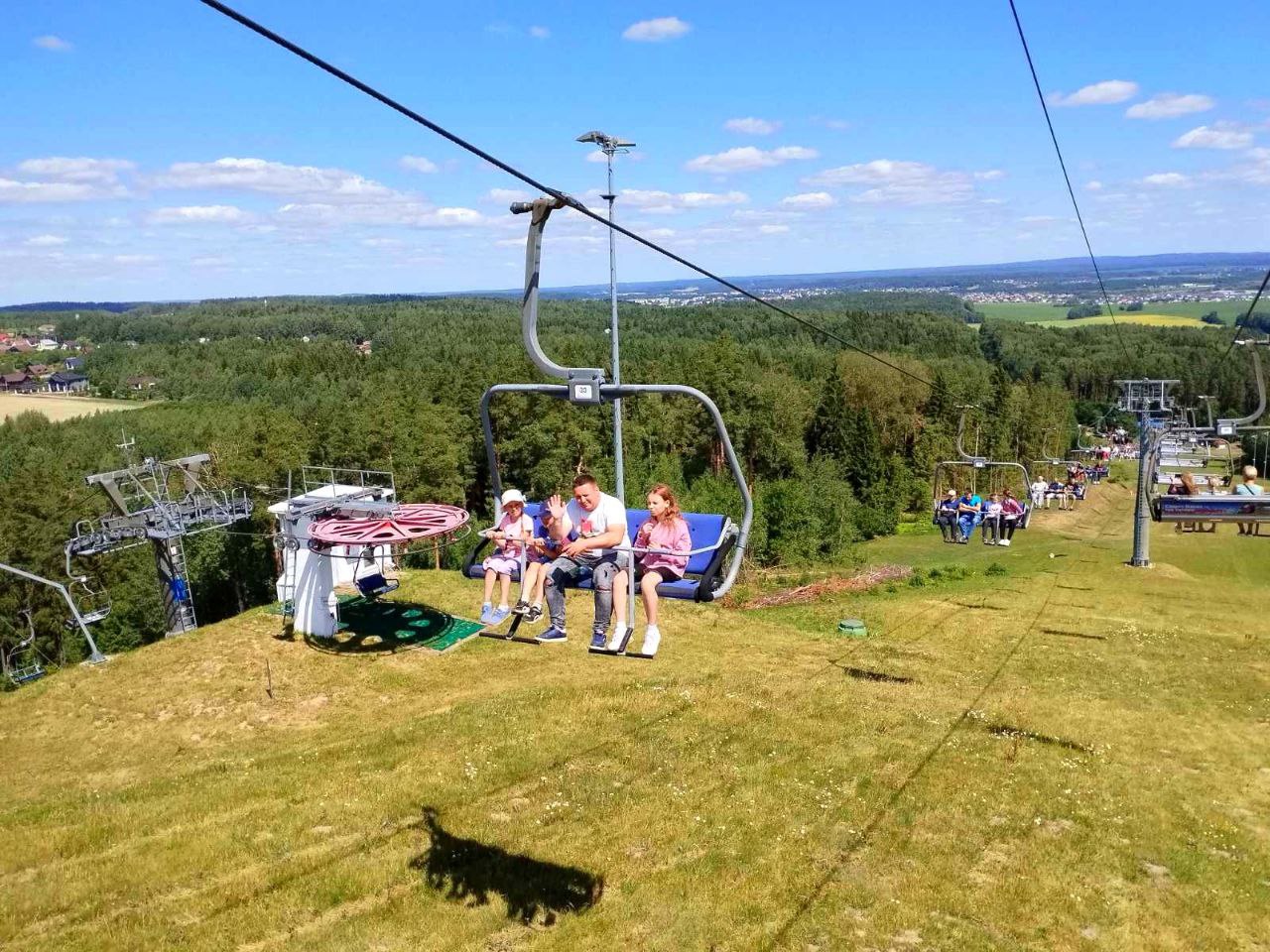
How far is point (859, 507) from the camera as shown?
199 feet

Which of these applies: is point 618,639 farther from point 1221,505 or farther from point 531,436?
point 531,436

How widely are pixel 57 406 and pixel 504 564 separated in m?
125

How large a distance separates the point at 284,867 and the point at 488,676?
10.3m

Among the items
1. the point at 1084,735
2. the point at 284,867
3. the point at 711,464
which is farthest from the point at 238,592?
the point at 1084,735

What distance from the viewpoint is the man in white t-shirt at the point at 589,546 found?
9672 mm

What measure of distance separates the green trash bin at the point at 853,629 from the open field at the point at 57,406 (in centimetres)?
9334

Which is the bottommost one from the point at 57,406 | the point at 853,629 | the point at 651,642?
the point at 853,629

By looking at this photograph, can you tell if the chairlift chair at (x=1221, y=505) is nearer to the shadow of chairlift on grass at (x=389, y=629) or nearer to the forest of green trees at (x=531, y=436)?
the forest of green trees at (x=531, y=436)

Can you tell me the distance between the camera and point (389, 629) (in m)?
27.6

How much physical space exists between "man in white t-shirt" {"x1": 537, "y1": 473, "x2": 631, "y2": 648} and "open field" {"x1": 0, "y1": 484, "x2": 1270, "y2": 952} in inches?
202

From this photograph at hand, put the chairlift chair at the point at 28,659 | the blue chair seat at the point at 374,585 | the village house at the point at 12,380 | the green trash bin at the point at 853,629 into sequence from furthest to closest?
the village house at the point at 12,380
the chairlift chair at the point at 28,659
the green trash bin at the point at 853,629
the blue chair seat at the point at 374,585

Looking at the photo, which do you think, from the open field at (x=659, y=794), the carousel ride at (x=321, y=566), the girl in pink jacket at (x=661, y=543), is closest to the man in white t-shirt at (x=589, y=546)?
the girl in pink jacket at (x=661, y=543)

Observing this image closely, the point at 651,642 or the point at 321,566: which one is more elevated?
the point at 651,642

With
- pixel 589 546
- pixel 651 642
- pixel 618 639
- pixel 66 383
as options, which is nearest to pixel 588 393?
pixel 589 546
